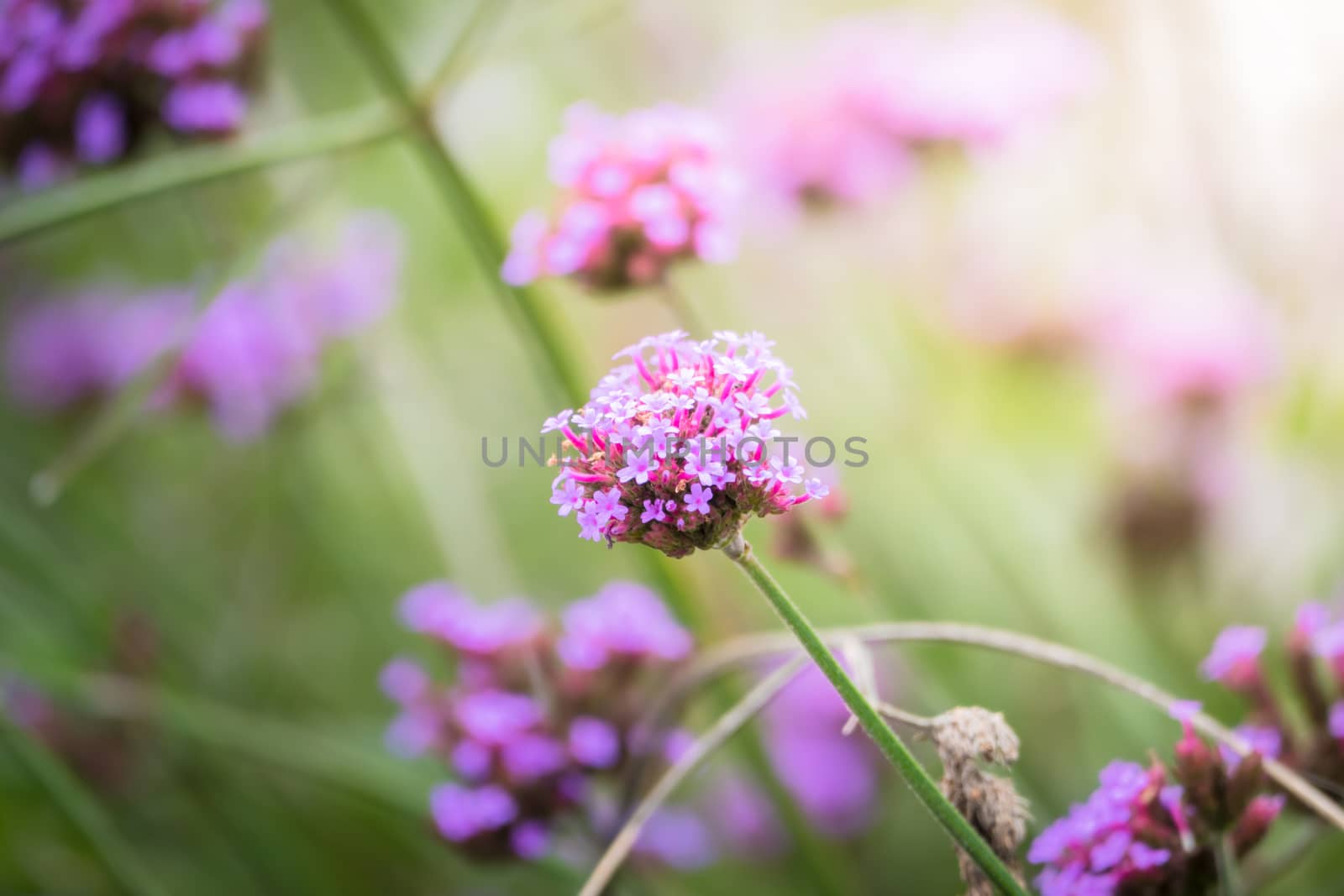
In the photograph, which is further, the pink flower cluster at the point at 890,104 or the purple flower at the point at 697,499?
the pink flower cluster at the point at 890,104

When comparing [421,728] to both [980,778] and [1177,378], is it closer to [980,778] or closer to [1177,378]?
[980,778]

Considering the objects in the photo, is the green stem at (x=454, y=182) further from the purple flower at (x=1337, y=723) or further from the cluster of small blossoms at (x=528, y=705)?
the purple flower at (x=1337, y=723)

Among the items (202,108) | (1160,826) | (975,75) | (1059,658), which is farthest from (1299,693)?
(202,108)

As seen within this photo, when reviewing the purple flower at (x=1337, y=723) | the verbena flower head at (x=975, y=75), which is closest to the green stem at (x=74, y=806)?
the purple flower at (x=1337, y=723)

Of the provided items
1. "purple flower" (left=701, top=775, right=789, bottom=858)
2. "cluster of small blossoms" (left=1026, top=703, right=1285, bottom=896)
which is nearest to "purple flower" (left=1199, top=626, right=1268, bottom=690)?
"cluster of small blossoms" (left=1026, top=703, right=1285, bottom=896)

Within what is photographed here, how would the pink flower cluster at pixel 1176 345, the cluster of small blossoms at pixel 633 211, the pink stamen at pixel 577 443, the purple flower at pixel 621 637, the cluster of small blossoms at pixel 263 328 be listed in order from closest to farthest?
the pink stamen at pixel 577 443 → the cluster of small blossoms at pixel 633 211 → the purple flower at pixel 621 637 → the cluster of small blossoms at pixel 263 328 → the pink flower cluster at pixel 1176 345

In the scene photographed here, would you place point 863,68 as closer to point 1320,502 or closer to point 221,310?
point 1320,502

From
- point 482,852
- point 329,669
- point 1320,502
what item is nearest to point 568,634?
point 482,852
